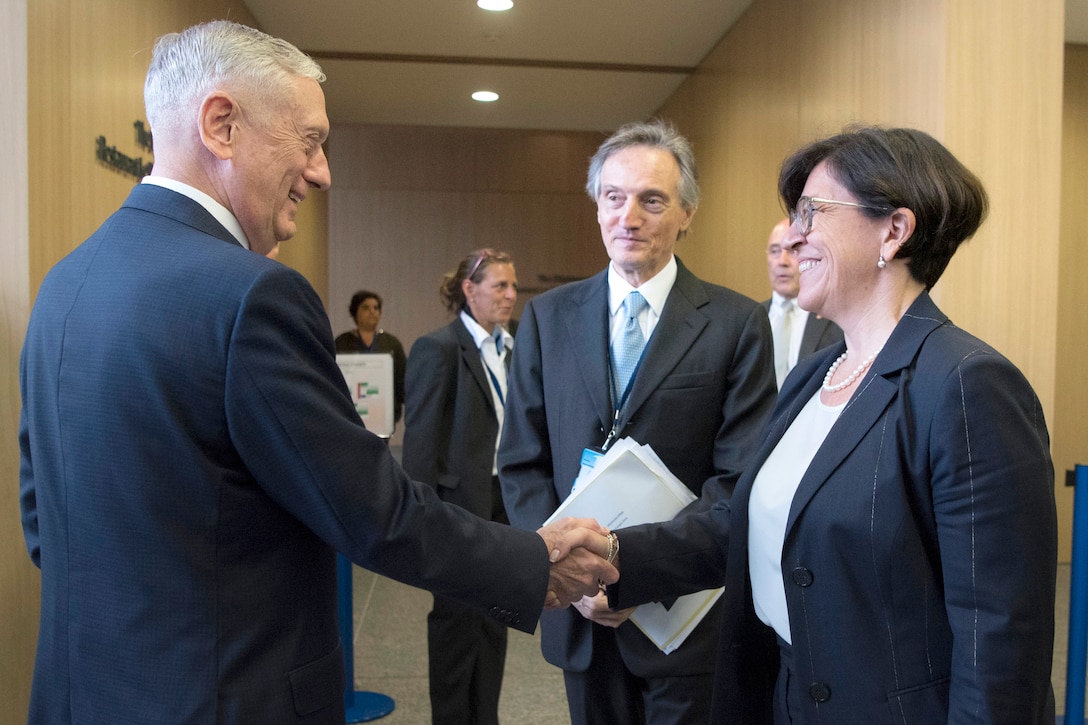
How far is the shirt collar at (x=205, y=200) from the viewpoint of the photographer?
1466 millimetres

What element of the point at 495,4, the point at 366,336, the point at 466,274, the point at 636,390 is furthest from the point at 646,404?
the point at 366,336

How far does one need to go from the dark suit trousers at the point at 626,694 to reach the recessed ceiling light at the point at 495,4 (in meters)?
5.50

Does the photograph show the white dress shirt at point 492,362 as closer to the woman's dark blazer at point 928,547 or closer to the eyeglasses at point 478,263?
the eyeglasses at point 478,263

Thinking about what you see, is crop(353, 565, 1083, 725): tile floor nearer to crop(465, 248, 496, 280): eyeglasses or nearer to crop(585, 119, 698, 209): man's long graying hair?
crop(465, 248, 496, 280): eyeglasses

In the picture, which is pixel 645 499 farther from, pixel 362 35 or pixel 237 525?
pixel 362 35

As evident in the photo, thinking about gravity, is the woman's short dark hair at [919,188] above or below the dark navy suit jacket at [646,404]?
above

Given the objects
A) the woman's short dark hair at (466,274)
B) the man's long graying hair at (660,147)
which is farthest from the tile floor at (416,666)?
the man's long graying hair at (660,147)

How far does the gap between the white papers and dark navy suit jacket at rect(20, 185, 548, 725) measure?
0.64 meters

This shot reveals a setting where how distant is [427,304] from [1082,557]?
9368 millimetres

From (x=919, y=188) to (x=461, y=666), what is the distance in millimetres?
2735

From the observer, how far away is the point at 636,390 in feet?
7.06

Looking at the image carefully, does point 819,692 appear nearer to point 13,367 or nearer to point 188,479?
point 188,479

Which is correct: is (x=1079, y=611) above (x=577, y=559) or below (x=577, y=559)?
below

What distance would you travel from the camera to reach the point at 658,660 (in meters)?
2.09
